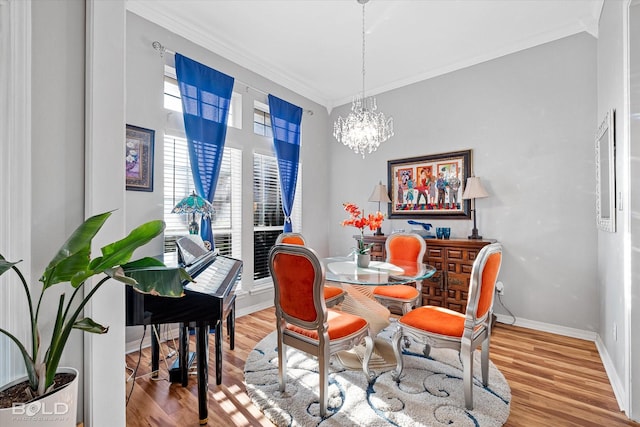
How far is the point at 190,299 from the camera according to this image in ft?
5.38

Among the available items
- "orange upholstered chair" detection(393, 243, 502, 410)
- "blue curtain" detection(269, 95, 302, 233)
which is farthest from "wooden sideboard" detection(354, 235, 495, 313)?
"blue curtain" detection(269, 95, 302, 233)

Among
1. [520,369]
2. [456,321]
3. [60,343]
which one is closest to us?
[60,343]

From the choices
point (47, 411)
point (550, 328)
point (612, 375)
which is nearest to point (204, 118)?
point (47, 411)

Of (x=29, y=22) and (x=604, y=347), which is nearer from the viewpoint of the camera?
(x=29, y=22)

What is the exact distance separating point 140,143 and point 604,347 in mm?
4628

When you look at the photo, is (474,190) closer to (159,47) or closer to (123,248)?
(123,248)

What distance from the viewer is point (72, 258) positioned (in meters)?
1.01

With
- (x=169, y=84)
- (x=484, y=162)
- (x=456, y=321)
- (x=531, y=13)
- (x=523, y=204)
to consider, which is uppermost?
(x=531, y=13)

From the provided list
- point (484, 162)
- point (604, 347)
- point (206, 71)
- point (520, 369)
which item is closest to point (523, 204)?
point (484, 162)

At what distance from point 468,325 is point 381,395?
775 mm

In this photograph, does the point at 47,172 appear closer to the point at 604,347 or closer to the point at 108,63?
the point at 108,63

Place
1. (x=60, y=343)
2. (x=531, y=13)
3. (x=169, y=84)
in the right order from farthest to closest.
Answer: (x=169, y=84) < (x=531, y=13) < (x=60, y=343)

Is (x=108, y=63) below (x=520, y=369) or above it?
above

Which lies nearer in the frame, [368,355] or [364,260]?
[368,355]
